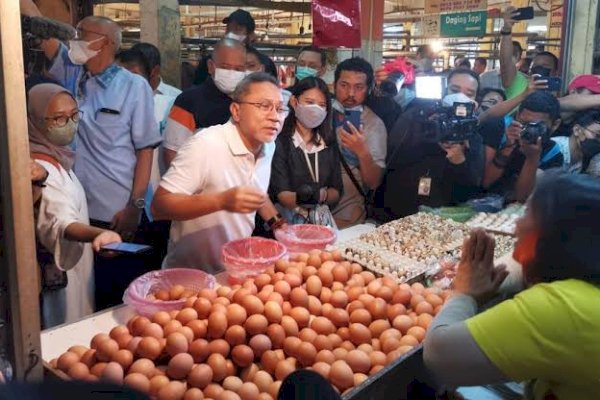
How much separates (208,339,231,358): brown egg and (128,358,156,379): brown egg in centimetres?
18

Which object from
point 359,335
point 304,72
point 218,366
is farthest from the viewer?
point 304,72

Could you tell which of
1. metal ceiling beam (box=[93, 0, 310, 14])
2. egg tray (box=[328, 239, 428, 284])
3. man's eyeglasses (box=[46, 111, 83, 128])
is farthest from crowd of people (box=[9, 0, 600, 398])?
metal ceiling beam (box=[93, 0, 310, 14])

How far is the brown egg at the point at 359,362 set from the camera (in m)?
1.82

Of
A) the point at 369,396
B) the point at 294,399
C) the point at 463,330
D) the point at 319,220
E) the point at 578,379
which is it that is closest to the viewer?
the point at 294,399

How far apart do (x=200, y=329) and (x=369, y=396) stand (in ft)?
1.88

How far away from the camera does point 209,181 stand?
2.76 metres

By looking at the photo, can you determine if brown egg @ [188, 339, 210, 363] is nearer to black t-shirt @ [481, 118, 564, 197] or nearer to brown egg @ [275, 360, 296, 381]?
brown egg @ [275, 360, 296, 381]

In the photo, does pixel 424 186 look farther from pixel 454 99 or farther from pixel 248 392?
pixel 248 392

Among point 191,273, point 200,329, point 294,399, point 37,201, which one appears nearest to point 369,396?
point 200,329

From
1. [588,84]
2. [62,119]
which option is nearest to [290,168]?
[62,119]

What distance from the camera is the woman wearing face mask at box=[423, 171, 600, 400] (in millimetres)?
1349

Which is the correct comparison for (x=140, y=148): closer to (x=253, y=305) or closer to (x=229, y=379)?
(x=253, y=305)

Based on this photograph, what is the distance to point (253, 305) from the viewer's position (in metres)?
1.98

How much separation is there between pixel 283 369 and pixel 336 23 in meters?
4.15
